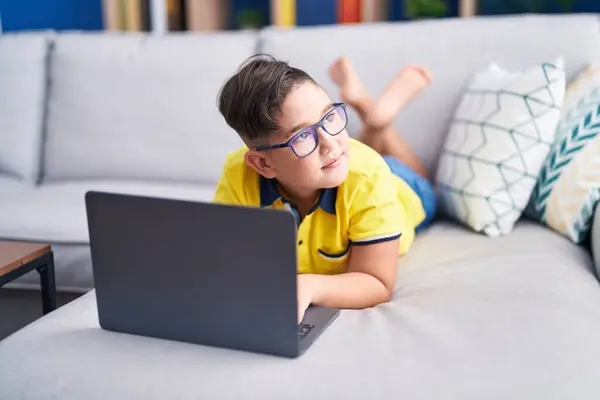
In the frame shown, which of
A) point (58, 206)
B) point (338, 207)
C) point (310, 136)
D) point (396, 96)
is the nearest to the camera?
point (310, 136)

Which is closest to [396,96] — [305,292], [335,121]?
[335,121]

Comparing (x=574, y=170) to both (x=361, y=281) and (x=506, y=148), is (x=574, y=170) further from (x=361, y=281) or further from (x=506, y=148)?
(x=361, y=281)

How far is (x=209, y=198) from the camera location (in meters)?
1.88

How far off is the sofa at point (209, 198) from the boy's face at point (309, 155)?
0.81 feet

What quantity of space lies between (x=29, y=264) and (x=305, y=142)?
66cm

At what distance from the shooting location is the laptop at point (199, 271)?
33.3 inches

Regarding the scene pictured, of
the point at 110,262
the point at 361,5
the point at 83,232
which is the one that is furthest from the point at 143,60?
the point at 110,262

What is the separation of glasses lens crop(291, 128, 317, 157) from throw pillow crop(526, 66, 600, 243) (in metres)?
0.68

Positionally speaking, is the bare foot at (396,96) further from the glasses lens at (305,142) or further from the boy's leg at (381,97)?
the glasses lens at (305,142)

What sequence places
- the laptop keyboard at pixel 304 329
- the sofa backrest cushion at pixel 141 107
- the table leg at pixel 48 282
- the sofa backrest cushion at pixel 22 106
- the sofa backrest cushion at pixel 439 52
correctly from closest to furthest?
the laptop keyboard at pixel 304 329 → the table leg at pixel 48 282 → the sofa backrest cushion at pixel 439 52 → the sofa backrest cushion at pixel 141 107 → the sofa backrest cushion at pixel 22 106

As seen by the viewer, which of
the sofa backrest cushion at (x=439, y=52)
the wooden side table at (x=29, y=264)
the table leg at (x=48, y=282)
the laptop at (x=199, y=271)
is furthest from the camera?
the sofa backrest cushion at (x=439, y=52)

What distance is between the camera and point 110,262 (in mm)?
947

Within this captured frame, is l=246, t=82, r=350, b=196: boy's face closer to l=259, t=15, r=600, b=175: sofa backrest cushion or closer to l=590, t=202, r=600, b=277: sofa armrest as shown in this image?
l=590, t=202, r=600, b=277: sofa armrest

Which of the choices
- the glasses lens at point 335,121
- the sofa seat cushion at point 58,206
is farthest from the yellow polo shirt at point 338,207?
the sofa seat cushion at point 58,206
